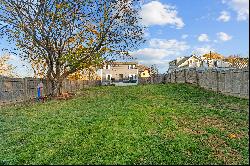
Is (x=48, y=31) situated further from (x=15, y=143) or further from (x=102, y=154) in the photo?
(x=102, y=154)

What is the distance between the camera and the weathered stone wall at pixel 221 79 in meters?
17.6

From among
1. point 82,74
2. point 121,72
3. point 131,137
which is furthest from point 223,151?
point 121,72

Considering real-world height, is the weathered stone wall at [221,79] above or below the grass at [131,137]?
above

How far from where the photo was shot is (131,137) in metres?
11.6

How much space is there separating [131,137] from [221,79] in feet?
43.5

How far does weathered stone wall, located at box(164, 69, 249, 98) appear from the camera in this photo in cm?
1758

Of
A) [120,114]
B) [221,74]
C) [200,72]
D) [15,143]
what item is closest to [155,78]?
[200,72]

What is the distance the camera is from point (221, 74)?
2311 cm

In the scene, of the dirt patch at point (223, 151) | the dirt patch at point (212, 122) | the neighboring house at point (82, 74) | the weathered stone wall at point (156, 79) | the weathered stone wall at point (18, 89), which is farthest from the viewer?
the weathered stone wall at point (156, 79)

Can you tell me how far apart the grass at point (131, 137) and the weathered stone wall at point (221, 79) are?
53.9 inches

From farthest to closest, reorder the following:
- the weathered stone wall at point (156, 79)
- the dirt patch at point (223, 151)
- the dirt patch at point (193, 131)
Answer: the weathered stone wall at point (156, 79), the dirt patch at point (193, 131), the dirt patch at point (223, 151)

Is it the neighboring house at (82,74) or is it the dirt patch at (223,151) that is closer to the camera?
the dirt patch at (223,151)

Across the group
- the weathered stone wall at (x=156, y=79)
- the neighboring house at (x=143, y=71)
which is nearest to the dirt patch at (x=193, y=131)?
the weathered stone wall at (x=156, y=79)

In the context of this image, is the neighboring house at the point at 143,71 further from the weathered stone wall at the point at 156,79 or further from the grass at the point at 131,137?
the grass at the point at 131,137
